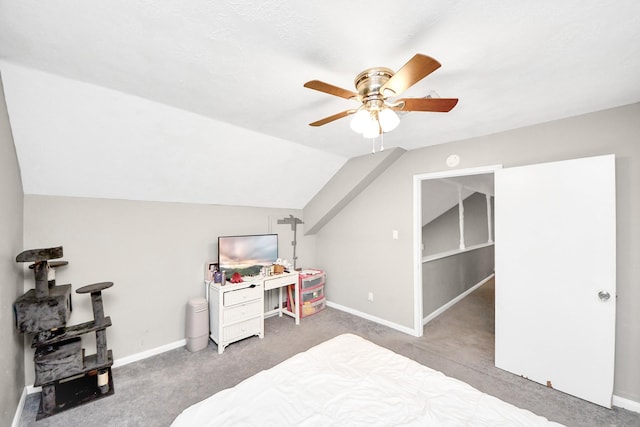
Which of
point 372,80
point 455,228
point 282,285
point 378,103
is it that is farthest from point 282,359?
point 455,228

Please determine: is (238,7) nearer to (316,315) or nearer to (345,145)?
(345,145)

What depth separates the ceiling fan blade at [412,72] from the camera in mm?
1059

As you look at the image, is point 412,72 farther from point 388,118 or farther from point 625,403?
point 625,403

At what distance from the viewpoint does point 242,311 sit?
3.07 meters

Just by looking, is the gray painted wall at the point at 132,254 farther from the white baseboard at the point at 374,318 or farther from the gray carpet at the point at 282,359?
the white baseboard at the point at 374,318

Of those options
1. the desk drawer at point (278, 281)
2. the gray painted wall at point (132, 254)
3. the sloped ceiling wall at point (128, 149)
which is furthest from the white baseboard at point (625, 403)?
the gray painted wall at point (132, 254)

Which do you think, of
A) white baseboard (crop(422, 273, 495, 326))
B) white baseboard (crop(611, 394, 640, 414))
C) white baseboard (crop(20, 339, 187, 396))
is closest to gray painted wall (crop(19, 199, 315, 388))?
white baseboard (crop(20, 339, 187, 396))

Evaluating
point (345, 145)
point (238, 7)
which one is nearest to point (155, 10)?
point (238, 7)

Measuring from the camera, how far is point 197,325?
2875mm

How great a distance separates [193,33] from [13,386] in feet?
8.78

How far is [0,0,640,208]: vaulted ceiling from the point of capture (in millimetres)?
1135

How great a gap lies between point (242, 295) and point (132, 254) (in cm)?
123

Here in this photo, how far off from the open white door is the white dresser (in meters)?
2.64

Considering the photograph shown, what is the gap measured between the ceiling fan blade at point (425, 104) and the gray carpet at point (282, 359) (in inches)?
94.1
